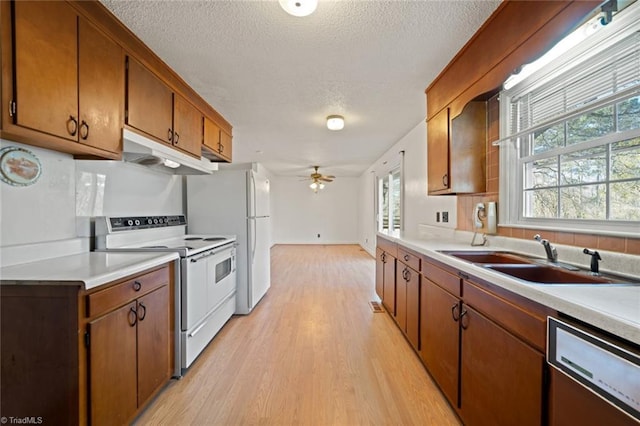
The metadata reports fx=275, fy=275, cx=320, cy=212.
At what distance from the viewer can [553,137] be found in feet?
5.91

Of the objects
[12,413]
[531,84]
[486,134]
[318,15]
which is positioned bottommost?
[12,413]

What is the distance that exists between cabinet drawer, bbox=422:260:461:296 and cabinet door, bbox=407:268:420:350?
18cm

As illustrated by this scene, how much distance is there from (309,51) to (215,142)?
5.61ft

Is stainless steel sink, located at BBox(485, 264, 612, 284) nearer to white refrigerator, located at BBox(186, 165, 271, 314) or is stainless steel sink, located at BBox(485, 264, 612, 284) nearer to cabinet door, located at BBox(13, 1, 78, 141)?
cabinet door, located at BBox(13, 1, 78, 141)

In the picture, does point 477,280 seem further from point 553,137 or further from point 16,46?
point 16,46

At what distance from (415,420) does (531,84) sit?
7.56 ft

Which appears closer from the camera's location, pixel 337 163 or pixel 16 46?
pixel 16 46

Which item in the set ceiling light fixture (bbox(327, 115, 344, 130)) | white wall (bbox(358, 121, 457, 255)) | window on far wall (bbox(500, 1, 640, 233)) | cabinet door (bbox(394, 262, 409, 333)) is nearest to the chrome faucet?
window on far wall (bbox(500, 1, 640, 233))

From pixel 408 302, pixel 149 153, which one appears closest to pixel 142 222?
pixel 149 153

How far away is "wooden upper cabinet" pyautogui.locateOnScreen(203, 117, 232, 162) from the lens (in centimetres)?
300

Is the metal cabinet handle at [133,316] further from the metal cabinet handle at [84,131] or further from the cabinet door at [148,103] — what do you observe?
the cabinet door at [148,103]

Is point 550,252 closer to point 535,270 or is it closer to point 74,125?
point 535,270

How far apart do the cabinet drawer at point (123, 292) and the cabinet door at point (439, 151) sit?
90.4 inches

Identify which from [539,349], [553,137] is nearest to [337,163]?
[553,137]
